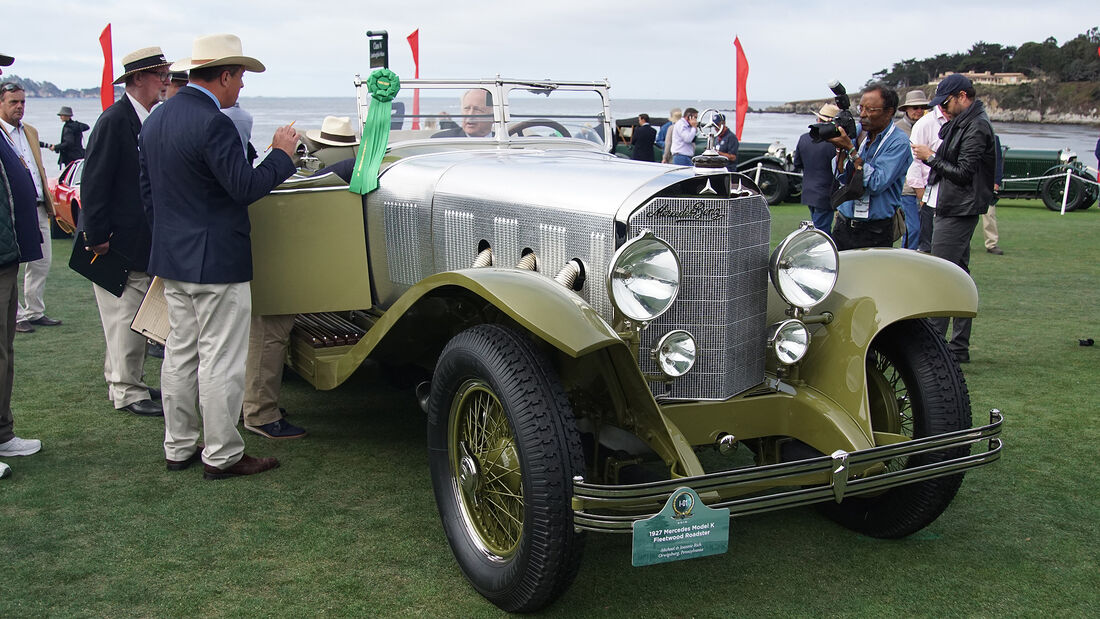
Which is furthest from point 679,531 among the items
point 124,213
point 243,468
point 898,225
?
point 898,225

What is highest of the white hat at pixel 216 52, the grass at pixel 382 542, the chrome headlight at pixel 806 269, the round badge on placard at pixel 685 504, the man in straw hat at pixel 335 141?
the white hat at pixel 216 52

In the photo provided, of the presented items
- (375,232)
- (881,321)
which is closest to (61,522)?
(375,232)

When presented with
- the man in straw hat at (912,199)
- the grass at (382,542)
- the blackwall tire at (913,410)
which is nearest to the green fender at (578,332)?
the grass at (382,542)

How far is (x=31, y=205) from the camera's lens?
4266 mm

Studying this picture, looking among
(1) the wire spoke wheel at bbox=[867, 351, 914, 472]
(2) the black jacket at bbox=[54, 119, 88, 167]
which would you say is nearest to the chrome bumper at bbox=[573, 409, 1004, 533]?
(1) the wire spoke wheel at bbox=[867, 351, 914, 472]

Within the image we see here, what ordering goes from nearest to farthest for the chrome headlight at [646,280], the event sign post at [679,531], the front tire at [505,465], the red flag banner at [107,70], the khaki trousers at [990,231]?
the event sign post at [679,531], the front tire at [505,465], the chrome headlight at [646,280], the red flag banner at [107,70], the khaki trousers at [990,231]

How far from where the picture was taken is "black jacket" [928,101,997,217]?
17.5 ft

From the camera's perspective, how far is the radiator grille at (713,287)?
119 inches

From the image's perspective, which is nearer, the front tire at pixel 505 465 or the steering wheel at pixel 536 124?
the front tire at pixel 505 465

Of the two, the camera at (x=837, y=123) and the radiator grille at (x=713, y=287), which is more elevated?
the camera at (x=837, y=123)

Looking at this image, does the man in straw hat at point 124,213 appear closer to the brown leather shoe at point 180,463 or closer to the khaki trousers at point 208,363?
the khaki trousers at point 208,363

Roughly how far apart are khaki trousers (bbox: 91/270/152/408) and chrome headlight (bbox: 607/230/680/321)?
10.5 ft

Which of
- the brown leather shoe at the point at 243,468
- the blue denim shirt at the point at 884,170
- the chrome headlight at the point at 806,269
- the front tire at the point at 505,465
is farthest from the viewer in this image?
the blue denim shirt at the point at 884,170

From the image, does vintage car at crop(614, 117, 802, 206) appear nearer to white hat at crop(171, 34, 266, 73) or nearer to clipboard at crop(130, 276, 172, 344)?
clipboard at crop(130, 276, 172, 344)
